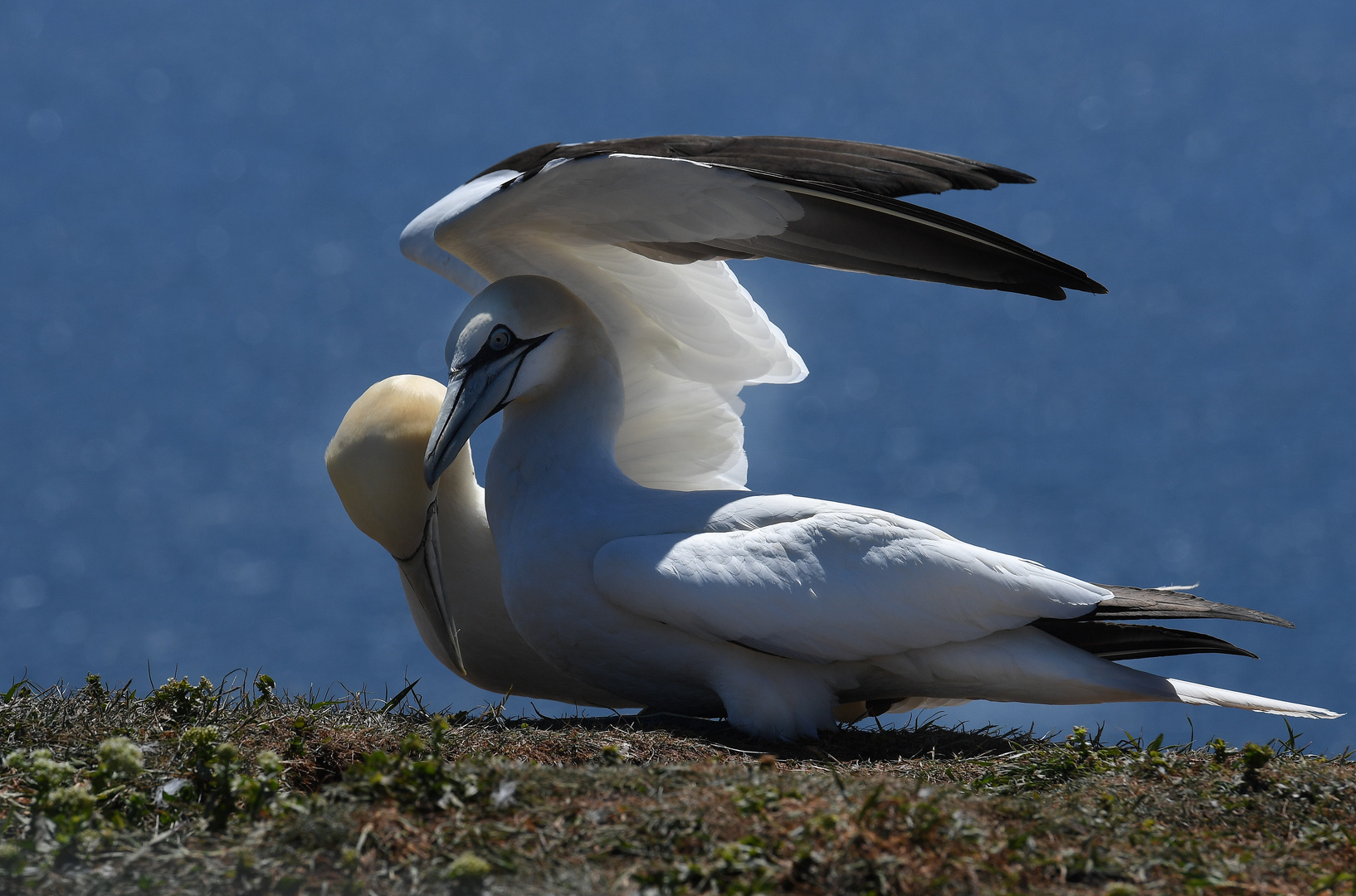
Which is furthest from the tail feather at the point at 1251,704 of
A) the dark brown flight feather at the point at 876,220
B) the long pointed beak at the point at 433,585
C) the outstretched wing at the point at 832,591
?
the long pointed beak at the point at 433,585

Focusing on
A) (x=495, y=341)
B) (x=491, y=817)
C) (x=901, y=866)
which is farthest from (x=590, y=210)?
(x=901, y=866)

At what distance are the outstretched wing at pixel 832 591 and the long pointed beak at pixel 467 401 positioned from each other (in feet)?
3.00

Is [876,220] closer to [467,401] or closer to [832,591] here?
[832,591]

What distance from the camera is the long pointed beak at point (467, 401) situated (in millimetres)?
4914

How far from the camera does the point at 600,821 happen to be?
2.73 metres

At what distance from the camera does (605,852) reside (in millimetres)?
2594

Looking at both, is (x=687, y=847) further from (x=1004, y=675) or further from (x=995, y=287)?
(x=995, y=287)

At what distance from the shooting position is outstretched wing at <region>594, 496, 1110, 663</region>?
4297 millimetres

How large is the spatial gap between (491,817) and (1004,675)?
94.8 inches

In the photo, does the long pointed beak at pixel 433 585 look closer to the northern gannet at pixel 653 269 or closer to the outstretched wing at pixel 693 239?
the northern gannet at pixel 653 269

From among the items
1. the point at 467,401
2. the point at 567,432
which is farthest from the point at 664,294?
the point at 467,401

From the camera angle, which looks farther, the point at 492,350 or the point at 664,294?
the point at 664,294

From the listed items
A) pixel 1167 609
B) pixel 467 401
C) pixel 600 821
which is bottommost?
pixel 600 821

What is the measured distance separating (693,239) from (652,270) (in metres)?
1.10
